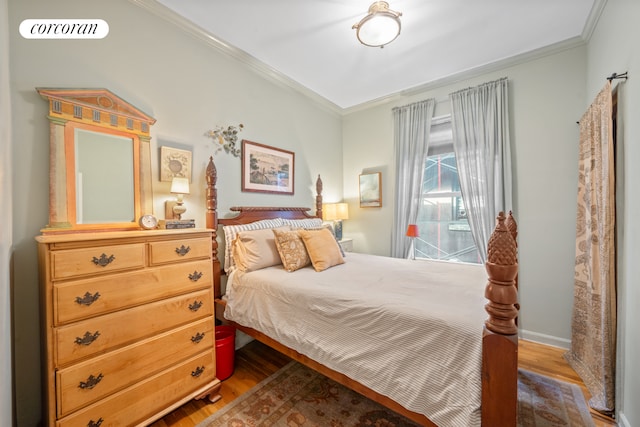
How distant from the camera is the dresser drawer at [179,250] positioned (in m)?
1.45

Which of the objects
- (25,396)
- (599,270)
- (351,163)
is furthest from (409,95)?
(25,396)

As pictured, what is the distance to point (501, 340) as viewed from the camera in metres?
0.95

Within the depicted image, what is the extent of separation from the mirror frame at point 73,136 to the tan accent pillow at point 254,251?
2.37 ft

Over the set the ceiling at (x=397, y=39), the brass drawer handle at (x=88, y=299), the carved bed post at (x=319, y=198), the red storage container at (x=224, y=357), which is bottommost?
the red storage container at (x=224, y=357)

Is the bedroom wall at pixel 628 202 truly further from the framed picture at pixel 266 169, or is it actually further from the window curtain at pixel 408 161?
the framed picture at pixel 266 169

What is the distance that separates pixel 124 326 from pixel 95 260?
1.28ft

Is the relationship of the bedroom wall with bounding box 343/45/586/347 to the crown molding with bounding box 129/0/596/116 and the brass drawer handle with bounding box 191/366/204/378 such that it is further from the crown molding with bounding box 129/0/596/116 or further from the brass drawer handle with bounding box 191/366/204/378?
the brass drawer handle with bounding box 191/366/204/378

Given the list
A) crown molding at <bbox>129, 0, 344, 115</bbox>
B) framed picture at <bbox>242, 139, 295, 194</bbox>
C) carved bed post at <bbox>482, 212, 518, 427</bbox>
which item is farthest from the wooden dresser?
crown molding at <bbox>129, 0, 344, 115</bbox>

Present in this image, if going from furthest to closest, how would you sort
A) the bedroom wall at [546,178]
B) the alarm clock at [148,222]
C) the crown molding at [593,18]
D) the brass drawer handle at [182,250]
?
the bedroom wall at [546,178], the crown molding at [593,18], the alarm clock at [148,222], the brass drawer handle at [182,250]

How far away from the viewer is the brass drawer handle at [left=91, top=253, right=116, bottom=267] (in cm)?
123

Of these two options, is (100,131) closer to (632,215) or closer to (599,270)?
(632,215)

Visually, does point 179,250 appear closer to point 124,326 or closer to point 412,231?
point 124,326

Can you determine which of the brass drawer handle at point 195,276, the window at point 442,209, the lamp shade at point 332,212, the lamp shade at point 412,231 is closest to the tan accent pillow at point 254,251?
the brass drawer handle at point 195,276

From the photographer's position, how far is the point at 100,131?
1603 mm
